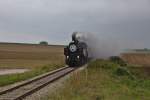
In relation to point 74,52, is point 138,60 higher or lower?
lower

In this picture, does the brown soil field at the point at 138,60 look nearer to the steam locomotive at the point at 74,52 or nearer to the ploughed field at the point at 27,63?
the ploughed field at the point at 27,63

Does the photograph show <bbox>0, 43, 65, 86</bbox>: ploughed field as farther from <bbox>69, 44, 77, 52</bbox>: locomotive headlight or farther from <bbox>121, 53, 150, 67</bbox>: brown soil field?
<bbox>121, 53, 150, 67</bbox>: brown soil field

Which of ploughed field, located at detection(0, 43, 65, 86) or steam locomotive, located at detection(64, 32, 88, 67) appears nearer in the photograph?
ploughed field, located at detection(0, 43, 65, 86)

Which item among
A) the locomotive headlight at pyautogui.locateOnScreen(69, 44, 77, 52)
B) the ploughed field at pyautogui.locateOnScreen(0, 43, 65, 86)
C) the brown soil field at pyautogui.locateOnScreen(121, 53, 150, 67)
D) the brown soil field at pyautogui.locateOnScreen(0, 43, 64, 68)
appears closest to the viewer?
the ploughed field at pyautogui.locateOnScreen(0, 43, 65, 86)

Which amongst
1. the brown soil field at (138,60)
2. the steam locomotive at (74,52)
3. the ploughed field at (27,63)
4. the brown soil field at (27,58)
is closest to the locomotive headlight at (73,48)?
the steam locomotive at (74,52)

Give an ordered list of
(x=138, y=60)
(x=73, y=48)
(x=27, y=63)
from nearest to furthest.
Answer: (x=73, y=48), (x=27, y=63), (x=138, y=60)

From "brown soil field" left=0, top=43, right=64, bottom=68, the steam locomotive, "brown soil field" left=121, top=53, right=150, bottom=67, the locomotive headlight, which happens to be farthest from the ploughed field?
"brown soil field" left=121, top=53, right=150, bottom=67

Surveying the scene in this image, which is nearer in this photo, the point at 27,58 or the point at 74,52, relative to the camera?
the point at 74,52

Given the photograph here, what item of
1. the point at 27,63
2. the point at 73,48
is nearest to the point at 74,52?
the point at 73,48

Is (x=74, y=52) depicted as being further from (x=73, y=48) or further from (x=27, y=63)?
→ (x=27, y=63)

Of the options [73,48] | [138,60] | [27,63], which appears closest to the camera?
[73,48]

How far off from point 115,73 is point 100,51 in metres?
30.2

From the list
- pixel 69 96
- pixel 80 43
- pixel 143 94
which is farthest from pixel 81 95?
pixel 80 43

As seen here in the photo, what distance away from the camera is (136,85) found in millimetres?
27125
